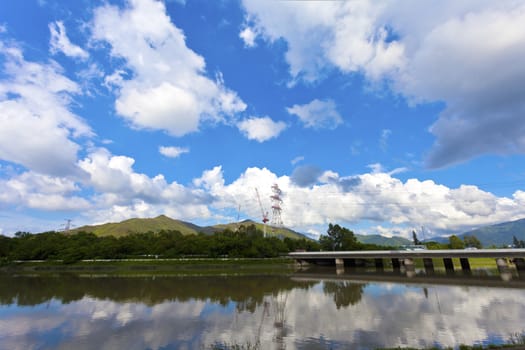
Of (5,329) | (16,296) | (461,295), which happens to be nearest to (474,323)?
(461,295)

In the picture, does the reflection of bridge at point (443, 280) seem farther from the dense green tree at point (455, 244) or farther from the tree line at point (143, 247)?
the dense green tree at point (455, 244)

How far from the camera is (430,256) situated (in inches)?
2849

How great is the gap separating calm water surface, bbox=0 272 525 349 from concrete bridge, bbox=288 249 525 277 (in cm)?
3167

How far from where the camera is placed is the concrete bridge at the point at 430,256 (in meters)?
62.8

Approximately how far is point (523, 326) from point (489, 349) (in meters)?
12.0

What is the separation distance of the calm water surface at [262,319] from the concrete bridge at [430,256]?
3167cm

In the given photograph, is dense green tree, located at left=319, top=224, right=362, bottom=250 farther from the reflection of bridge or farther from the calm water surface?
the calm water surface

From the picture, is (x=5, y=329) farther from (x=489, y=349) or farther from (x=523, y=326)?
(x=523, y=326)

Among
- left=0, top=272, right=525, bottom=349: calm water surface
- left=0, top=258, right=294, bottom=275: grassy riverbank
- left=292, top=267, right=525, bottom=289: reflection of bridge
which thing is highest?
left=0, top=258, right=294, bottom=275: grassy riverbank

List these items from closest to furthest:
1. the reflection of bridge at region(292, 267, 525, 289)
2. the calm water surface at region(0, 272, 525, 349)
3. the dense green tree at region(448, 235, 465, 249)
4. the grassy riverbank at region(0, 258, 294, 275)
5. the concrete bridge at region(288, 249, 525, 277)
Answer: the calm water surface at region(0, 272, 525, 349) < the reflection of bridge at region(292, 267, 525, 289) < the concrete bridge at region(288, 249, 525, 277) < the grassy riverbank at region(0, 258, 294, 275) < the dense green tree at region(448, 235, 465, 249)

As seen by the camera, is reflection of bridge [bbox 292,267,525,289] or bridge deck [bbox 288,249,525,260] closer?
reflection of bridge [bbox 292,267,525,289]

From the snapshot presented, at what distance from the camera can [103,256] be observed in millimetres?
90312

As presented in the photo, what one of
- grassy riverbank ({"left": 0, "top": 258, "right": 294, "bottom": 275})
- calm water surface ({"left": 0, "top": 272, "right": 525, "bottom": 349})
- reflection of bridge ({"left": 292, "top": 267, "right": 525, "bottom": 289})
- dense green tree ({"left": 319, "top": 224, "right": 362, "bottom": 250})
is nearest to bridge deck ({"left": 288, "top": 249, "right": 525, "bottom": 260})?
grassy riverbank ({"left": 0, "top": 258, "right": 294, "bottom": 275})

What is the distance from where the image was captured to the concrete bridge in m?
62.8
